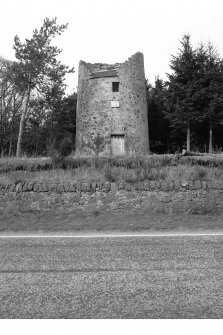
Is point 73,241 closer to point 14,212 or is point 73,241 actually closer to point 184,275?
point 184,275

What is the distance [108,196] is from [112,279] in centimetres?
883

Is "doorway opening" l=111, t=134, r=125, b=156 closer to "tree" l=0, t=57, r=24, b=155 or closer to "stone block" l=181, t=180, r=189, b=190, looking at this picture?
→ "stone block" l=181, t=180, r=189, b=190

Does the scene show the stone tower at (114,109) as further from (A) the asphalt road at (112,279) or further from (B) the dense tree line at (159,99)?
(A) the asphalt road at (112,279)

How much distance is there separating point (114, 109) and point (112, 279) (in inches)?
898

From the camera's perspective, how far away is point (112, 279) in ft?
16.7

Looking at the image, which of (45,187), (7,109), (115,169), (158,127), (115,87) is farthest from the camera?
Answer: (7,109)

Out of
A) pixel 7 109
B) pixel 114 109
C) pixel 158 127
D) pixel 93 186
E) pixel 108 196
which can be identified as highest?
pixel 7 109

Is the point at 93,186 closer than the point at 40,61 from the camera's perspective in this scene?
Yes

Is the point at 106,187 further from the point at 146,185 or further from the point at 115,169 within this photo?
the point at 146,185

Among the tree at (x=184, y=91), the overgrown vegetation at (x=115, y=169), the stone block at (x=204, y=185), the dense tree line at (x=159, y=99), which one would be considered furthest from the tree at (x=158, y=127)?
the stone block at (x=204, y=185)

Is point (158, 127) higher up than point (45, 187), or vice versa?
point (158, 127)

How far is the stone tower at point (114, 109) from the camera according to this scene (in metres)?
27.2

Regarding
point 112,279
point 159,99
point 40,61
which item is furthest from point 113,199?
point 159,99

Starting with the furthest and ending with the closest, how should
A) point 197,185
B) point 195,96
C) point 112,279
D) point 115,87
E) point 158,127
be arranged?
point 158,127 < point 195,96 < point 115,87 < point 197,185 < point 112,279
